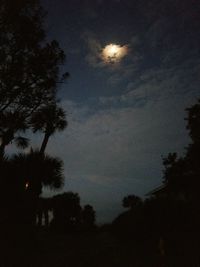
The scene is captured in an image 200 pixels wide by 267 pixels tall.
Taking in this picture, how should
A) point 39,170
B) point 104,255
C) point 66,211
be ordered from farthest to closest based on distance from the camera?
1. point 66,211
2. point 39,170
3. point 104,255

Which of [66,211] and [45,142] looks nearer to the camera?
[45,142]

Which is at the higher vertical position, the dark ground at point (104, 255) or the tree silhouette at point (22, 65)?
the tree silhouette at point (22, 65)

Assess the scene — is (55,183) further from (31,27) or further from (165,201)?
(31,27)

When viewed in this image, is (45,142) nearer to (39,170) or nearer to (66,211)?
(39,170)

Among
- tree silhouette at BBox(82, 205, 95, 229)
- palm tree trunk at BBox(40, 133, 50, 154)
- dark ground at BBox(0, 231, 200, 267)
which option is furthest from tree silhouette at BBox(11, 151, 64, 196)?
tree silhouette at BBox(82, 205, 95, 229)

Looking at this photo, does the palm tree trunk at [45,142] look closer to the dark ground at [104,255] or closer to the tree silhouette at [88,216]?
the dark ground at [104,255]

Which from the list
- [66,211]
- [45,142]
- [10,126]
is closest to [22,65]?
[10,126]

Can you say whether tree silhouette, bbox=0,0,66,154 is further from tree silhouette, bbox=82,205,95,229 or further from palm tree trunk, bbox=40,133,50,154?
tree silhouette, bbox=82,205,95,229

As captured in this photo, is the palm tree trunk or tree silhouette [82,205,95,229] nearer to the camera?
the palm tree trunk

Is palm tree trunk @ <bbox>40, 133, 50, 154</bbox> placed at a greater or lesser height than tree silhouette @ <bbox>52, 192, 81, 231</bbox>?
greater

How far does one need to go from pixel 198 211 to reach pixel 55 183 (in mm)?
11688

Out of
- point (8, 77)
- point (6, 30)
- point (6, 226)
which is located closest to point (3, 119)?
point (8, 77)

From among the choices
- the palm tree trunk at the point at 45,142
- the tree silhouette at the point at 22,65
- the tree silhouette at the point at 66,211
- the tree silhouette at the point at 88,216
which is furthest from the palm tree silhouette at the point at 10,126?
the tree silhouette at the point at 88,216

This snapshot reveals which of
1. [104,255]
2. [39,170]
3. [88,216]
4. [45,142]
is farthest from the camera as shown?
[88,216]
